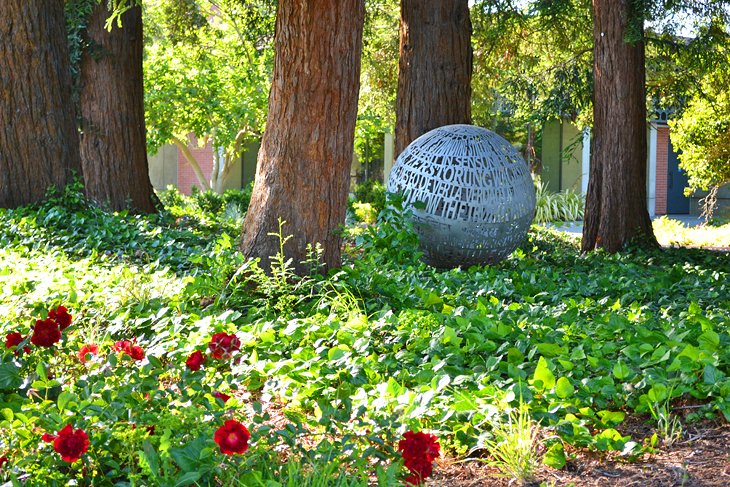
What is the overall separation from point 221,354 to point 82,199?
231 inches

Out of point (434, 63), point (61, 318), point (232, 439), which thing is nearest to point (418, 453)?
point (232, 439)

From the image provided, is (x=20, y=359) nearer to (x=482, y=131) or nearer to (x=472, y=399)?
(x=472, y=399)

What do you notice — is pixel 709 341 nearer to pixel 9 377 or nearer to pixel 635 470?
pixel 635 470

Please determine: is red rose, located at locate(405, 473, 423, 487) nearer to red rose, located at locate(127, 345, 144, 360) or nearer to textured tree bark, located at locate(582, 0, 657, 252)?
red rose, located at locate(127, 345, 144, 360)

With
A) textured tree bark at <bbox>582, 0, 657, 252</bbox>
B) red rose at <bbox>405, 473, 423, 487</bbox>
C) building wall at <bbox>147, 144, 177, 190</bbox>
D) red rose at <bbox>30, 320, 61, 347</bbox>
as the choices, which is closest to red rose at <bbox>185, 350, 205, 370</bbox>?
red rose at <bbox>30, 320, 61, 347</bbox>

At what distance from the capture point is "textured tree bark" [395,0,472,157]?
39.3 feet

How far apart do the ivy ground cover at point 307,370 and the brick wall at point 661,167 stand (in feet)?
78.1

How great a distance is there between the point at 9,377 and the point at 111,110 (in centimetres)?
791

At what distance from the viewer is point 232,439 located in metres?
3.03

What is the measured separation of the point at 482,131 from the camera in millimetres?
9781

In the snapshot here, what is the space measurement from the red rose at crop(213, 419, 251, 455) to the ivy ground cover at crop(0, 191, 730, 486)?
0.03 feet

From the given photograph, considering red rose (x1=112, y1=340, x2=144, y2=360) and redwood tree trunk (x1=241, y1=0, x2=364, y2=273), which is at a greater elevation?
redwood tree trunk (x1=241, y1=0, x2=364, y2=273)

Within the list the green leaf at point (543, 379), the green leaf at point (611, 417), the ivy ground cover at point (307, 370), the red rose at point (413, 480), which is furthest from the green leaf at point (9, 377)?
the green leaf at point (611, 417)

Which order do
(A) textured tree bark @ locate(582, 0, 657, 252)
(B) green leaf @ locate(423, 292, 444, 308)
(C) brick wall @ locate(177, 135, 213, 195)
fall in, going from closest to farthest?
(B) green leaf @ locate(423, 292, 444, 308)
(A) textured tree bark @ locate(582, 0, 657, 252)
(C) brick wall @ locate(177, 135, 213, 195)
